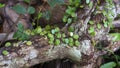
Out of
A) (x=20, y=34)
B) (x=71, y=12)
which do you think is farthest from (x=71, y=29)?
(x=20, y=34)

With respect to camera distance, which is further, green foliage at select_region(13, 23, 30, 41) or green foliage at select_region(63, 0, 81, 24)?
green foliage at select_region(63, 0, 81, 24)

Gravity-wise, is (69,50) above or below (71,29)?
below

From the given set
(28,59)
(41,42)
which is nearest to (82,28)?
(41,42)

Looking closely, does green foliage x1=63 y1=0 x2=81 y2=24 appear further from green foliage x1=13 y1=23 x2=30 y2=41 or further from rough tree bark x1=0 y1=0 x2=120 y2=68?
green foliage x1=13 y1=23 x2=30 y2=41

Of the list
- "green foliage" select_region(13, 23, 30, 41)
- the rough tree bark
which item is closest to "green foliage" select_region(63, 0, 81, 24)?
the rough tree bark

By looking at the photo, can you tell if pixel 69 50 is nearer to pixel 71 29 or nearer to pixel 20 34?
pixel 71 29

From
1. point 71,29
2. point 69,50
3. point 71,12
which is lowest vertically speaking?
point 69,50

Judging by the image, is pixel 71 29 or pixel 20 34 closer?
pixel 20 34

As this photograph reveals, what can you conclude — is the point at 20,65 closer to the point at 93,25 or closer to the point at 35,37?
the point at 35,37
